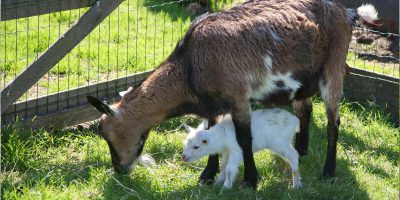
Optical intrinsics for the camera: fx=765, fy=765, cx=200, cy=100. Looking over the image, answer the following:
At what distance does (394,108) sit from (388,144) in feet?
2.85

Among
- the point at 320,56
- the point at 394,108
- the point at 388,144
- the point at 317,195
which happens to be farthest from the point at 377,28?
the point at 317,195

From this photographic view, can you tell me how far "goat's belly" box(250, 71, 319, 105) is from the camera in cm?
654

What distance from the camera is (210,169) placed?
6.74m

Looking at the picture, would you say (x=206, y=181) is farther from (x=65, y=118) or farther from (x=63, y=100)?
(x=63, y=100)

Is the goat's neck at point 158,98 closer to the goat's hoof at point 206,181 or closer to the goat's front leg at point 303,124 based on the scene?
the goat's hoof at point 206,181

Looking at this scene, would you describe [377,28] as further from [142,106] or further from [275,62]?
[142,106]

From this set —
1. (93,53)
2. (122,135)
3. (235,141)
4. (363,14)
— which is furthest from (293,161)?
(93,53)

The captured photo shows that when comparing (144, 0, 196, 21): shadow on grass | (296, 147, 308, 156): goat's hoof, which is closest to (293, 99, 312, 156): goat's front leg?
(296, 147, 308, 156): goat's hoof

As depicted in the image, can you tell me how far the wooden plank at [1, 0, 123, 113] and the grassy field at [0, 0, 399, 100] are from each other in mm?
827

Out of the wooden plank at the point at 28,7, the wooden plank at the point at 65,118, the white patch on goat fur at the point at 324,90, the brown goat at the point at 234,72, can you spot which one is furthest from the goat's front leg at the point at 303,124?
the wooden plank at the point at 28,7

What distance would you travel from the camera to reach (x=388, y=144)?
25.4ft

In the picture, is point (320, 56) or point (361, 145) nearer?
point (320, 56)

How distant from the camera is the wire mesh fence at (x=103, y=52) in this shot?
Answer: 8.01 meters

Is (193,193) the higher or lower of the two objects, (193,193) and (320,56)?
the lower
